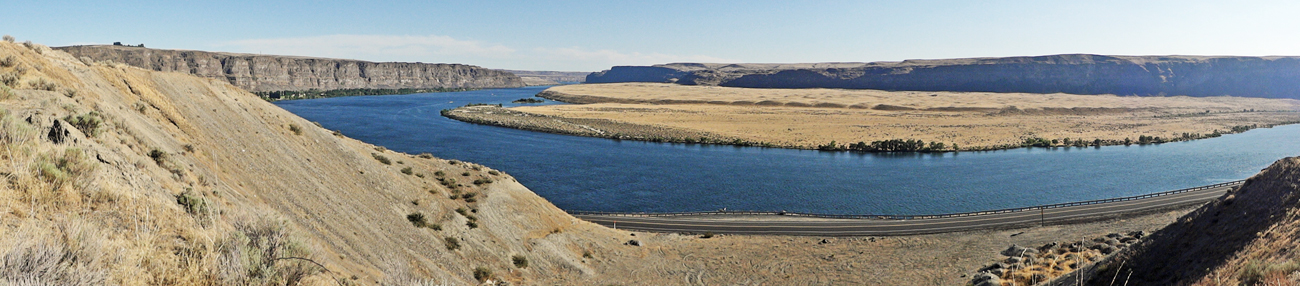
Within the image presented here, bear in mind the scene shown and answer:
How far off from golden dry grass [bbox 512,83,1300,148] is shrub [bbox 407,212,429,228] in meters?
66.3

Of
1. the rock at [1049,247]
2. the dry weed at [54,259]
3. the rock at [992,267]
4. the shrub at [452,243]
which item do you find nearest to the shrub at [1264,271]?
the dry weed at [54,259]

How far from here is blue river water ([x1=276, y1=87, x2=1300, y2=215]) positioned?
51250mm

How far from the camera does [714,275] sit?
30672mm

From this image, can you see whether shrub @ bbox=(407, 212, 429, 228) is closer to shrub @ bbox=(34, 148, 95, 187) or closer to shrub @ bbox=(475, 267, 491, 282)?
shrub @ bbox=(475, 267, 491, 282)

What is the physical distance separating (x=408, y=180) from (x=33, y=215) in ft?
75.1

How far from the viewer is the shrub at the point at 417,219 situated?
2587cm

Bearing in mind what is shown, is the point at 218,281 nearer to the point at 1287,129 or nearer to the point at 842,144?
the point at 842,144

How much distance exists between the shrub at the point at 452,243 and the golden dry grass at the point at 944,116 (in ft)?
217

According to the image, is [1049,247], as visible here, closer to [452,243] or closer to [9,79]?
[452,243]

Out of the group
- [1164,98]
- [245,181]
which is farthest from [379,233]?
[1164,98]

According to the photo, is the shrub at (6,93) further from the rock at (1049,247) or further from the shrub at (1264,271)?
the rock at (1049,247)

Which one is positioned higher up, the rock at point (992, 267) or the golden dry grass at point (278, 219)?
the golden dry grass at point (278, 219)

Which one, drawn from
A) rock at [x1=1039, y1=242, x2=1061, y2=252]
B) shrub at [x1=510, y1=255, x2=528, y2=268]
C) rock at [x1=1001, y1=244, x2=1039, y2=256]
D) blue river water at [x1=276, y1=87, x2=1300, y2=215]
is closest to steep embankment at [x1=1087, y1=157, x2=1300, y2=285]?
rock at [x1=1001, y1=244, x2=1039, y2=256]

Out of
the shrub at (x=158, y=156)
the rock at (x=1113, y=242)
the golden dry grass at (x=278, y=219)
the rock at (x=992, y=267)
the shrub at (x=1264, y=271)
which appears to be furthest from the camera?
the rock at (x=1113, y=242)
